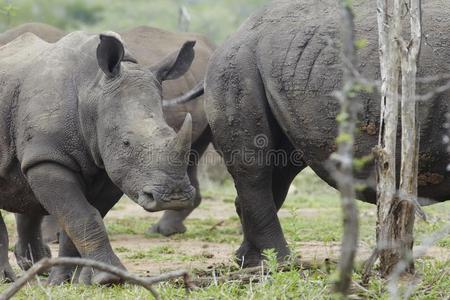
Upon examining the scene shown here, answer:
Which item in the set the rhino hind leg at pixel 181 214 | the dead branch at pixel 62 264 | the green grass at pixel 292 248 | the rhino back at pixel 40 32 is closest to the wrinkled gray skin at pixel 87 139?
the green grass at pixel 292 248

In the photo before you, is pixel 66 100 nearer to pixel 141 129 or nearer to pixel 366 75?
pixel 141 129

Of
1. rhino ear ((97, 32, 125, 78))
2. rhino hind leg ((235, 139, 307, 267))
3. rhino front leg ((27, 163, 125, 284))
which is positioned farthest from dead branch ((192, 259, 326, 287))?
rhino ear ((97, 32, 125, 78))

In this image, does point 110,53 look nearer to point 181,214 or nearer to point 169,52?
point 169,52

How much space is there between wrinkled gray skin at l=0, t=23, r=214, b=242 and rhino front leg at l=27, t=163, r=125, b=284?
2.72 m

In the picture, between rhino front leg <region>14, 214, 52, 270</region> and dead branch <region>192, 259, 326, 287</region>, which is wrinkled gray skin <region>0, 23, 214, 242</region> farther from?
dead branch <region>192, 259, 326, 287</region>

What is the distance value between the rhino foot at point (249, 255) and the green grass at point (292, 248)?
269mm

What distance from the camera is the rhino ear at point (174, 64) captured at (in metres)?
6.88

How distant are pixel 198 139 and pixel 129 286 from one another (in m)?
3.86

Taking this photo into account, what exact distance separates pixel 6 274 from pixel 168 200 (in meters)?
1.62

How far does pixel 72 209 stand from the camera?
21.0 ft

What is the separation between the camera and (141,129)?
20.5ft

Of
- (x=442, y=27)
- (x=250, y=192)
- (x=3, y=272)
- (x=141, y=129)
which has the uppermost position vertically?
(x=442, y=27)

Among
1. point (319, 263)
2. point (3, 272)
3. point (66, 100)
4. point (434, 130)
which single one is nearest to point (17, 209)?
point (3, 272)

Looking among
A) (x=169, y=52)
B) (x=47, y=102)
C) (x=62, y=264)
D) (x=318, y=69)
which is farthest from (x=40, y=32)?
(x=62, y=264)
